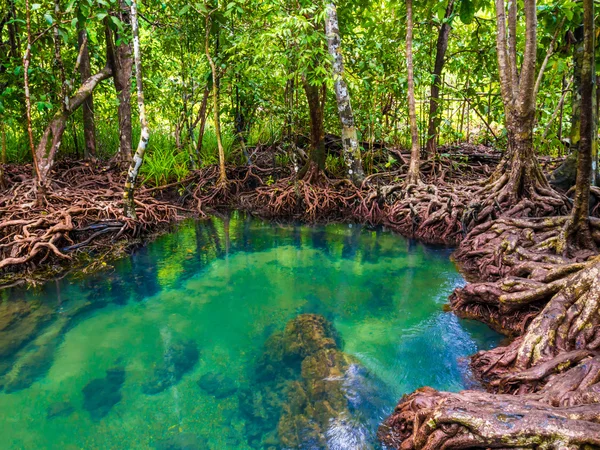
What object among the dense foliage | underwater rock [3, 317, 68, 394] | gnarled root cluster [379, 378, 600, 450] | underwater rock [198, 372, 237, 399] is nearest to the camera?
gnarled root cluster [379, 378, 600, 450]

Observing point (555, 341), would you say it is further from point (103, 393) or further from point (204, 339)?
point (103, 393)

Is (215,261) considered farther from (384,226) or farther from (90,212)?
(384,226)

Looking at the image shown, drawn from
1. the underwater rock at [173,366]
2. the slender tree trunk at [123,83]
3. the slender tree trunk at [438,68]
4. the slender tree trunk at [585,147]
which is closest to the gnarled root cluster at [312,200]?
the slender tree trunk at [438,68]

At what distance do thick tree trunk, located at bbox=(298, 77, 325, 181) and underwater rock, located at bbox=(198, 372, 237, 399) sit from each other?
575cm

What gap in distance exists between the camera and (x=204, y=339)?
4.34 m

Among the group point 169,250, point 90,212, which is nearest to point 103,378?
point 169,250

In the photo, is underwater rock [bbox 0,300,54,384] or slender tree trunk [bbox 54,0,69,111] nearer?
underwater rock [bbox 0,300,54,384]

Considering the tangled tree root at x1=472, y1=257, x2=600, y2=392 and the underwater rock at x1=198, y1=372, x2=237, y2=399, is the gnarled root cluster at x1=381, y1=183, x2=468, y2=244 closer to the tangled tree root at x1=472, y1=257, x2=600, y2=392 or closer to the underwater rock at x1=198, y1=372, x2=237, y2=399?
the tangled tree root at x1=472, y1=257, x2=600, y2=392

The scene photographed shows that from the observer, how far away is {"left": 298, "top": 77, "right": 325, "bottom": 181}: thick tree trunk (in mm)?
8600

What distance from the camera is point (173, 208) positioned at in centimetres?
824

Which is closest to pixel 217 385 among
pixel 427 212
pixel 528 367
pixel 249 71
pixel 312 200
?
pixel 528 367

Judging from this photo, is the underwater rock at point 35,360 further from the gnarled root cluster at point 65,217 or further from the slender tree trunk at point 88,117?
the slender tree trunk at point 88,117

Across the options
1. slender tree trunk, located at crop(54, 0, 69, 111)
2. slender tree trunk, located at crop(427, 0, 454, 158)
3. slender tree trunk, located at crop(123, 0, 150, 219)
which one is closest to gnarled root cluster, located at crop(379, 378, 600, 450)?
slender tree trunk, located at crop(123, 0, 150, 219)

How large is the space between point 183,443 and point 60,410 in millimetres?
1128
